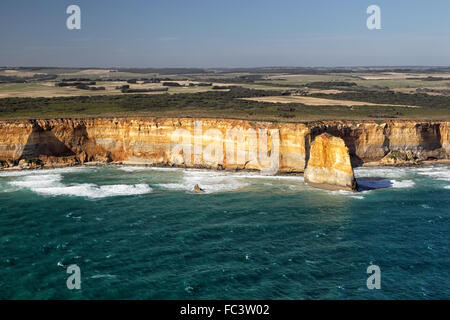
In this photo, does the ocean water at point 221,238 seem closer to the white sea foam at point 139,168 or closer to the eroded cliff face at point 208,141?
the white sea foam at point 139,168

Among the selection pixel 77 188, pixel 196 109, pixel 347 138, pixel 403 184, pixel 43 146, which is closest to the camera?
pixel 77 188

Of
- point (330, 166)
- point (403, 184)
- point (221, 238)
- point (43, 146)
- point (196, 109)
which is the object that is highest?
point (196, 109)

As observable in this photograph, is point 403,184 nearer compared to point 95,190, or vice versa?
point 95,190

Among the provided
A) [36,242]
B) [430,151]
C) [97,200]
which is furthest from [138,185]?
[430,151]

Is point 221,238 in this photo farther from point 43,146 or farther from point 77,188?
point 43,146

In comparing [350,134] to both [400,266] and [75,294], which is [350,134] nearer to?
[400,266]

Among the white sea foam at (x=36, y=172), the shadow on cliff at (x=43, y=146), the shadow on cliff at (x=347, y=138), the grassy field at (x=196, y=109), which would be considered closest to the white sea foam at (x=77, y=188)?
the white sea foam at (x=36, y=172)

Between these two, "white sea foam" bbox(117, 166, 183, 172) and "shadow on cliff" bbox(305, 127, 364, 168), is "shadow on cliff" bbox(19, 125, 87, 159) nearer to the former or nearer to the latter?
"white sea foam" bbox(117, 166, 183, 172)

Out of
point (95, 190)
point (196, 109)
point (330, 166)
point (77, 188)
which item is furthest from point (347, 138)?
point (77, 188)
